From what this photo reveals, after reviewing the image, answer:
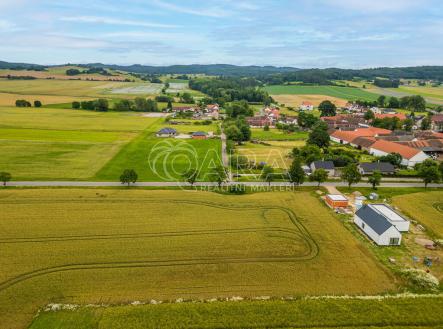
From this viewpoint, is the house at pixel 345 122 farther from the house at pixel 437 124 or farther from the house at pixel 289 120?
the house at pixel 437 124

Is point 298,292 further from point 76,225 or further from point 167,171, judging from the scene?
point 167,171

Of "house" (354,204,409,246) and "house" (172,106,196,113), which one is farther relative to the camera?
"house" (172,106,196,113)

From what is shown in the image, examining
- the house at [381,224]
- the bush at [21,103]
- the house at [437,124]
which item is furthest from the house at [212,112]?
the house at [381,224]

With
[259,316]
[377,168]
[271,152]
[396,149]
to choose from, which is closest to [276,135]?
[271,152]

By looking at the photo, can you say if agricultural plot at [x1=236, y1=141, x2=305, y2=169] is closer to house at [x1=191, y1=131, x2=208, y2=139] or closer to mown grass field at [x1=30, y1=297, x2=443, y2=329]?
house at [x1=191, y1=131, x2=208, y2=139]

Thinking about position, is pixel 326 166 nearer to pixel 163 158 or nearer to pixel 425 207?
pixel 425 207

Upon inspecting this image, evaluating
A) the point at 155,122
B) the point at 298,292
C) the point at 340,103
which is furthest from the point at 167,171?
the point at 340,103

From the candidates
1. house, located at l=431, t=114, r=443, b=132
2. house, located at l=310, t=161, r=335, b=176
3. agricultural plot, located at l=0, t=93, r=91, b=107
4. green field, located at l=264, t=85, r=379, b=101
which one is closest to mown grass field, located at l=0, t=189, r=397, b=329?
house, located at l=310, t=161, r=335, b=176
